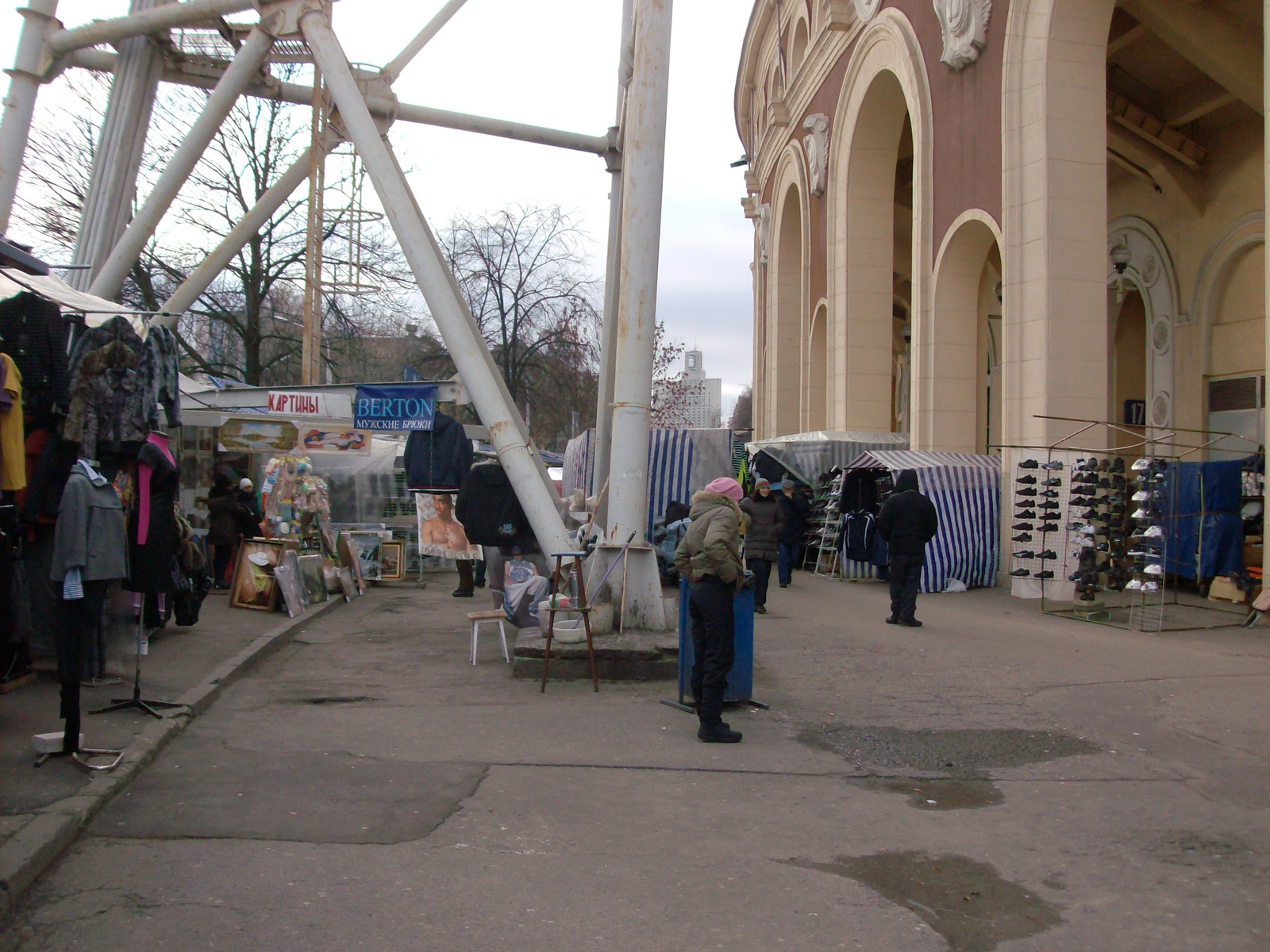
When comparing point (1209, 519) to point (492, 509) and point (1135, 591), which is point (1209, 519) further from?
point (492, 509)

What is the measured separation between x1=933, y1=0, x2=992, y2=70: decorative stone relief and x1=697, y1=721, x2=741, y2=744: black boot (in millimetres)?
14779

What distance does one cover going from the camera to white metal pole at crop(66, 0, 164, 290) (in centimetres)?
1453

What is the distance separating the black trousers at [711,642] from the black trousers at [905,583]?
6129mm

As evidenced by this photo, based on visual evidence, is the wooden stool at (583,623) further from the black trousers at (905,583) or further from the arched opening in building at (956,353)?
the arched opening in building at (956,353)

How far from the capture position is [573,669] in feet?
29.8

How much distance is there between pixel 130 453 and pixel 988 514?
13719 millimetres

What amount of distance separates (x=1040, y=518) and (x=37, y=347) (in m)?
12.6

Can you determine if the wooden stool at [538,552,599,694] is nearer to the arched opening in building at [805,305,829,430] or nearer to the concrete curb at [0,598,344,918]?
the concrete curb at [0,598,344,918]

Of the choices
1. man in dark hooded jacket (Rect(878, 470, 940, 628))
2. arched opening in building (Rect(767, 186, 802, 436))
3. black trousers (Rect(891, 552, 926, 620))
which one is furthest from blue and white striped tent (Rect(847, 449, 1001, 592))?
arched opening in building (Rect(767, 186, 802, 436))

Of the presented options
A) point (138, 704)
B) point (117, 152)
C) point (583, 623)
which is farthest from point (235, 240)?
point (138, 704)

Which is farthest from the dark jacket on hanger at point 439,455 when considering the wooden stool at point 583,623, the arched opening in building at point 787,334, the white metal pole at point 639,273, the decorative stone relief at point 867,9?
the arched opening in building at point 787,334

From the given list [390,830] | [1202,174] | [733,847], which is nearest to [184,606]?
[390,830]

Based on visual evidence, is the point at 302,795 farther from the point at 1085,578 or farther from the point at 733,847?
the point at 1085,578

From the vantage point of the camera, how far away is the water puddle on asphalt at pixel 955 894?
402 cm
